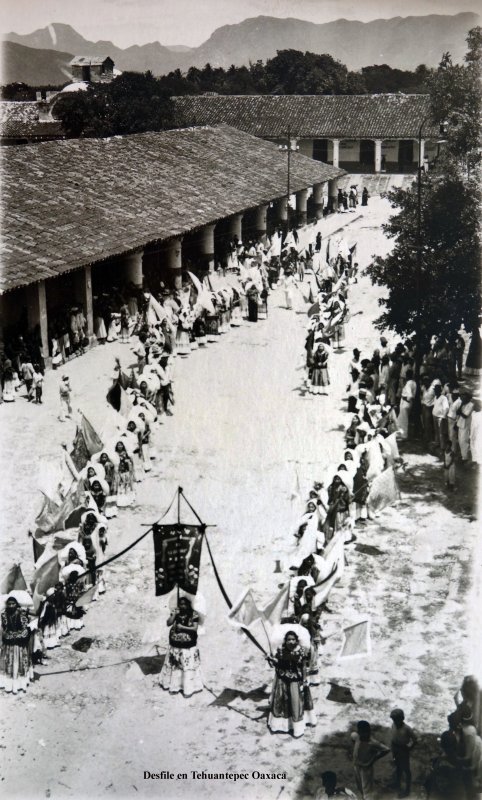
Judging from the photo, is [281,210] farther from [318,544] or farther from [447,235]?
[318,544]

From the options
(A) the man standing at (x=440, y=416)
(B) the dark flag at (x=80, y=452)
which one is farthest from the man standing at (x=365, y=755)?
(A) the man standing at (x=440, y=416)

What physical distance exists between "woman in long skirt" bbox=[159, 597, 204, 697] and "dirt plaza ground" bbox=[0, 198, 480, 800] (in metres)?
0.13

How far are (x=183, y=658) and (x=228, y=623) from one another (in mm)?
1428

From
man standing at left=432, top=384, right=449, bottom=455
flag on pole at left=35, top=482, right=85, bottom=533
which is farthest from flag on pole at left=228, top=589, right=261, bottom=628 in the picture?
man standing at left=432, top=384, right=449, bottom=455

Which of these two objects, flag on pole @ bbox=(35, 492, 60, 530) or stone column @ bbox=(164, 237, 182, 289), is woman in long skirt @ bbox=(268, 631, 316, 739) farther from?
stone column @ bbox=(164, 237, 182, 289)

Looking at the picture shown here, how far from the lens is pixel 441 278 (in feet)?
57.6

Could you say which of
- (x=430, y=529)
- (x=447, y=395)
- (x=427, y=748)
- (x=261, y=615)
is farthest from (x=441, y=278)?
(x=427, y=748)

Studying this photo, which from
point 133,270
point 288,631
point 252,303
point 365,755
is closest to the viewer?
point 365,755

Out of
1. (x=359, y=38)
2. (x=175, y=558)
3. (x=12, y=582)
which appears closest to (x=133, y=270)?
(x=359, y=38)

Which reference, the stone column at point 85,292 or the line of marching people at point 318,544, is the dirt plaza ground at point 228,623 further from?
the stone column at point 85,292

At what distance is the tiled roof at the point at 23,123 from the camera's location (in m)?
50.5

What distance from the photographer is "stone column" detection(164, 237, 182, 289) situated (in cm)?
2850

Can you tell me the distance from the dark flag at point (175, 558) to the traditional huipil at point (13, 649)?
1.48m

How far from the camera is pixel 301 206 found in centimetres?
4141
